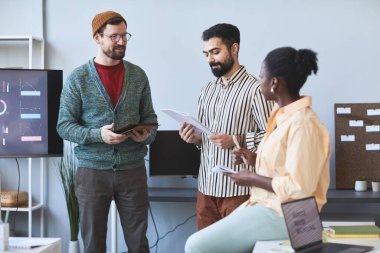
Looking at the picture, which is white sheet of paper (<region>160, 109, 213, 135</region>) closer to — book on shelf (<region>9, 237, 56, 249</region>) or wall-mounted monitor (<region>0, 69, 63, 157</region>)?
book on shelf (<region>9, 237, 56, 249</region>)

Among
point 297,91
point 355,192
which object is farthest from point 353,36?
point 297,91

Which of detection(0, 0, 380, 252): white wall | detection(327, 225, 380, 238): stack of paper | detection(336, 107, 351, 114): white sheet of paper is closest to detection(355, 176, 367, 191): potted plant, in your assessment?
detection(0, 0, 380, 252): white wall

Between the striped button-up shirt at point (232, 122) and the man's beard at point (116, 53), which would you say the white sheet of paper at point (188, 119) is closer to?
the striped button-up shirt at point (232, 122)

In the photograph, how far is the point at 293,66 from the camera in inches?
85.3

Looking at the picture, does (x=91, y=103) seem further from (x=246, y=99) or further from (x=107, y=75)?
(x=246, y=99)

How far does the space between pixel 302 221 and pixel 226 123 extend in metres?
1.11

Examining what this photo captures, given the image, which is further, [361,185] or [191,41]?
[191,41]

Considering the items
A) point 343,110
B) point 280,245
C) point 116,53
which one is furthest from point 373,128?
point 280,245

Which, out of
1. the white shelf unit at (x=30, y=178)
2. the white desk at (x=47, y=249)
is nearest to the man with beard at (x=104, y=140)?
the white desk at (x=47, y=249)

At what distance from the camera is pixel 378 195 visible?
3.96 meters

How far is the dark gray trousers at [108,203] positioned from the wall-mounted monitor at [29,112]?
1.27m

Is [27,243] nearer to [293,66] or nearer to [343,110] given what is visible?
[293,66]

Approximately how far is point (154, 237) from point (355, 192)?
1.66m

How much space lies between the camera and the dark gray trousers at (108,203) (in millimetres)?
2885
